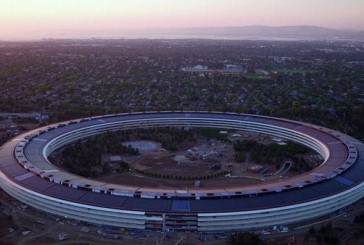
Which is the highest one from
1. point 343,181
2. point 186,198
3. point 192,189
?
point 186,198

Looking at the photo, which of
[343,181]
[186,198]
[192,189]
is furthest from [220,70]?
[186,198]

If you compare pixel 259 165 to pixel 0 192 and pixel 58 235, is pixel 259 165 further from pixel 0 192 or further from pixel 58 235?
pixel 0 192

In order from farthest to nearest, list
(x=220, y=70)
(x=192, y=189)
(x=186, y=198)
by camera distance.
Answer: (x=220, y=70), (x=192, y=189), (x=186, y=198)

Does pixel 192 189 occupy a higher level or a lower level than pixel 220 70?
higher

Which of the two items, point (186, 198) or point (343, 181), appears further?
point (343, 181)

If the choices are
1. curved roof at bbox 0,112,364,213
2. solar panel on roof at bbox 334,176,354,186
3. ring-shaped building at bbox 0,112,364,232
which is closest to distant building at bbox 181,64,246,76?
curved roof at bbox 0,112,364,213

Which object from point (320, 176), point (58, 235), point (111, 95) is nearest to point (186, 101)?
point (111, 95)

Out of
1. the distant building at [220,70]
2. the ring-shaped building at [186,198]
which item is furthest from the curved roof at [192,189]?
the distant building at [220,70]

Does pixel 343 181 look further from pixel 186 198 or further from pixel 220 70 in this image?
pixel 220 70

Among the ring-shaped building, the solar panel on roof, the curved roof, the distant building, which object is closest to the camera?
the ring-shaped building

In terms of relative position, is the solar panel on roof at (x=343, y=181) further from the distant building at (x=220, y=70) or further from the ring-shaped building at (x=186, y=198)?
the distant building at (x=220, y=70)

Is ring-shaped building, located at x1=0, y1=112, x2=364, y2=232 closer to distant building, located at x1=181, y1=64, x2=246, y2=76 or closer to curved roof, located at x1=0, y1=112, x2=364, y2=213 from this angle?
curved roof, located at x1=0, y1=112, x2=364, y2=213
